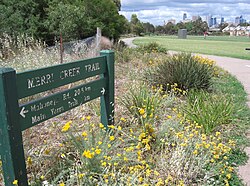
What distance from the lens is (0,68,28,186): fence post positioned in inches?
94.3

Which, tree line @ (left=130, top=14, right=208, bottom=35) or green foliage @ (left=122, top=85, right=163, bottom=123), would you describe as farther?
tree line @ (left=130, top=14, right=208, bottom=35)

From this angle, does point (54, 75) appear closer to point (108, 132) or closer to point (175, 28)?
point (108, 132)

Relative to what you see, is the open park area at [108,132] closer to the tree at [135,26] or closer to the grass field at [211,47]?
the grass field at [211,47]

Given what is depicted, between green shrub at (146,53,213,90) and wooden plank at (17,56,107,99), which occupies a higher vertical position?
wooden plank at (17,56,107,99)

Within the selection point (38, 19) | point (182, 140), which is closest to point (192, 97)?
point (182, 140)

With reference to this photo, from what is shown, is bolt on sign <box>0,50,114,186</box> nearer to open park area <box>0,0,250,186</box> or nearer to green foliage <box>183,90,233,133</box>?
open park area <box>0,0,250,186</box>

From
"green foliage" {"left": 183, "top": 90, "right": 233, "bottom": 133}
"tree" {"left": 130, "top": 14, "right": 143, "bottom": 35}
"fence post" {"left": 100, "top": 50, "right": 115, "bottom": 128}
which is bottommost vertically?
"green foliage" {"left": 183, "top": 90, "right": 233, "bottom": 133}

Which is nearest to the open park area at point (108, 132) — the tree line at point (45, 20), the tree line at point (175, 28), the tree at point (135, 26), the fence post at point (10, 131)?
the fence post at point (10, 131)

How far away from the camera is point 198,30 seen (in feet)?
380

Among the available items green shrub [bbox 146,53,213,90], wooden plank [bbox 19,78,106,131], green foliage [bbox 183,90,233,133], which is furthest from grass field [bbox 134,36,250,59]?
wooden plank [bbox 19,78,106,131]

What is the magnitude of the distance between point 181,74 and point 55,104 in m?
4.49

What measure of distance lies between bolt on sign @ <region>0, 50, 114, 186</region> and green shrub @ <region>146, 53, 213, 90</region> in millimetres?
3677

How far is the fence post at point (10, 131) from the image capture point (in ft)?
7.86

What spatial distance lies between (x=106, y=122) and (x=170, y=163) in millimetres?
1151
